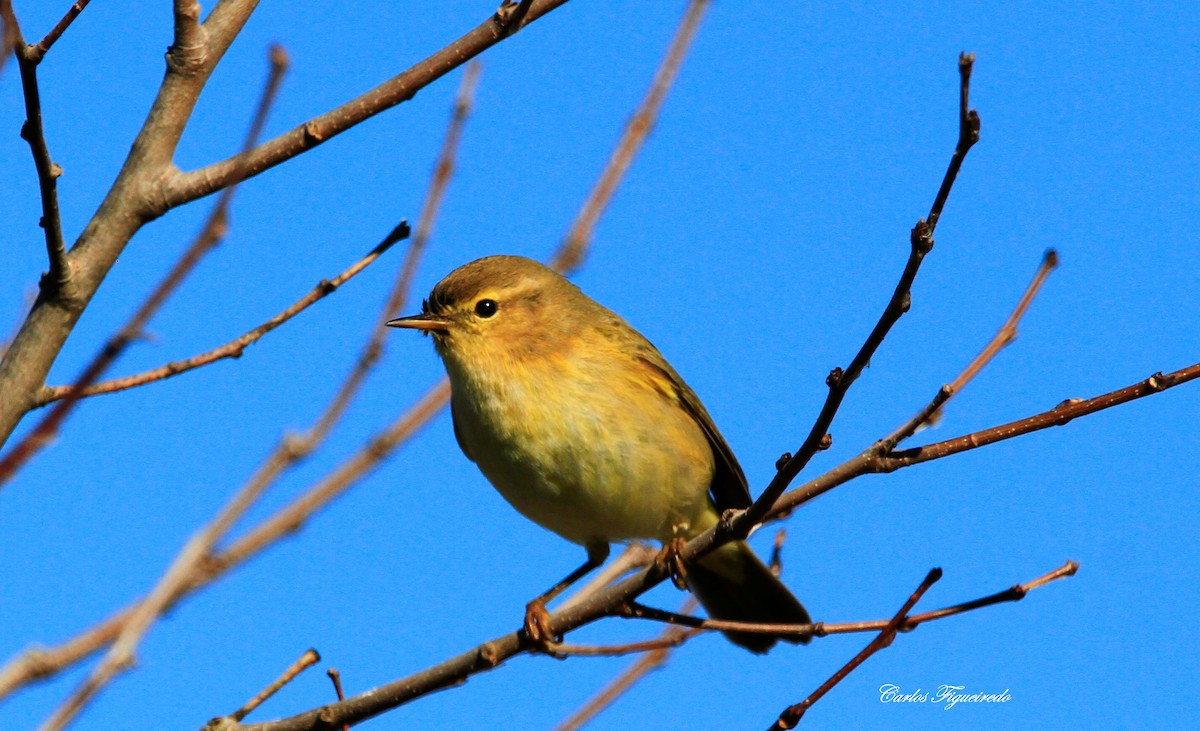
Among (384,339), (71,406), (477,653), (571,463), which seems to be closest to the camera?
(71,406)

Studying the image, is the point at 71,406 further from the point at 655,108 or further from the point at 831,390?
the point at 655,108

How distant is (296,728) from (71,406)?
1922 millimetres

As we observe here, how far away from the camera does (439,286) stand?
571 cm

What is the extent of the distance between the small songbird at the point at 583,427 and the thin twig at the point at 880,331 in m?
1.57

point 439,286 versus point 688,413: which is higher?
point 439,286

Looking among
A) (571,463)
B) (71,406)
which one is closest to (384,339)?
(71,406)

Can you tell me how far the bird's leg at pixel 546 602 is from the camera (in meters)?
3.91

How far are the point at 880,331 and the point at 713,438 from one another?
3.17 m

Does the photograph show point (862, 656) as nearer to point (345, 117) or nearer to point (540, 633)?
point (540, 633)

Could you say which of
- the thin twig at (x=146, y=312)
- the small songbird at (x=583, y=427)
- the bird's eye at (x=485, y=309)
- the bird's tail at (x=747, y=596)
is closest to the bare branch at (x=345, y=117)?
the thin twig at (x=146, y=312)

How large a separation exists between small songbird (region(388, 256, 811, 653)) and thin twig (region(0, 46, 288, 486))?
2744mm

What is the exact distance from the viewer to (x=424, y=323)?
17.9 feet

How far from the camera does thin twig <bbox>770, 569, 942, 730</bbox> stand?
303 centimetres

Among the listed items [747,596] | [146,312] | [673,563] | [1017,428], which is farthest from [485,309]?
[146,312]
